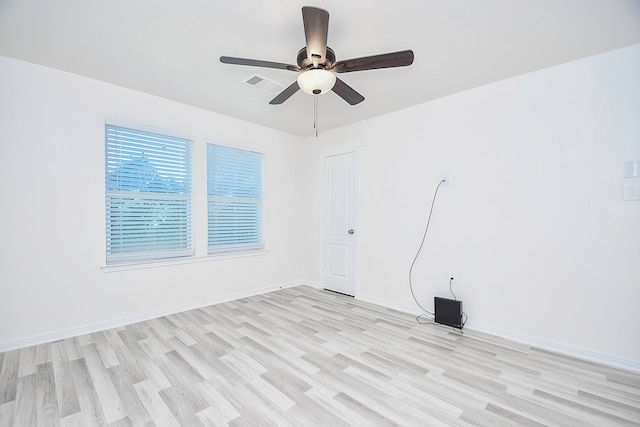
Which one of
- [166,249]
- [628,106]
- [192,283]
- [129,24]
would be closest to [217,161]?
[166,249]

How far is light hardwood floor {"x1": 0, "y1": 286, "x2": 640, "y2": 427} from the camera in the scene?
171 cm

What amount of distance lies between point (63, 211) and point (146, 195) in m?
0.76

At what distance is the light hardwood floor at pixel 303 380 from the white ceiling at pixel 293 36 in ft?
8.82

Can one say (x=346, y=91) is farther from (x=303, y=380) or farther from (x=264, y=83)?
(x=303, y=380)

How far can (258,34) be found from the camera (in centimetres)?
218

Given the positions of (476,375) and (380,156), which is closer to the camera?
(476,375)

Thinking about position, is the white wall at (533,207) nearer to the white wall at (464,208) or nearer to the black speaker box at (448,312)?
the white wall at (464,208)

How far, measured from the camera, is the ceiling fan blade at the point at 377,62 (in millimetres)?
1906

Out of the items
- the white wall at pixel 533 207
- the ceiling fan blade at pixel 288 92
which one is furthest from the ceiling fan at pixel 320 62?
the white wall at pixel 533 207

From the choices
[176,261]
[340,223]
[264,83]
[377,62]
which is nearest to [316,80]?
[377,62]

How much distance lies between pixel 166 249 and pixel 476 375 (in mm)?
3560

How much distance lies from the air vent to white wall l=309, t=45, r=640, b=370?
1657 millimetres

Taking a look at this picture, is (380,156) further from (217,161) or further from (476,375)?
(476,375)

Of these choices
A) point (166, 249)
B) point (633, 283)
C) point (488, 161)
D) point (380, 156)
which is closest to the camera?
point (633, 283)
